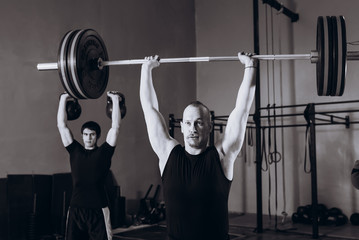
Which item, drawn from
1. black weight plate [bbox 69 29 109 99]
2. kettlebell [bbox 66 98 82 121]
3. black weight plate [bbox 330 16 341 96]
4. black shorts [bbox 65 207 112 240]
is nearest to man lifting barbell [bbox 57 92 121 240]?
black shorts [bbox 65 207 112 240]

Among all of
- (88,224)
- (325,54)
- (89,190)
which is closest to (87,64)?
(89,190)

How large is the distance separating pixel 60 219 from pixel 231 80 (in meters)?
3.45

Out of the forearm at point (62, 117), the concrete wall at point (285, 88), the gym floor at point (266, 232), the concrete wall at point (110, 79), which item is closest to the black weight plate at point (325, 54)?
the forearm at point (62, 117)

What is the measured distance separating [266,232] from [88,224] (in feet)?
8.13

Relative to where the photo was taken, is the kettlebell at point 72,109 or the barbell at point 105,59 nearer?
the barbell at point 105,59

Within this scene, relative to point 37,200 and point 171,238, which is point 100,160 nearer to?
point 171,238

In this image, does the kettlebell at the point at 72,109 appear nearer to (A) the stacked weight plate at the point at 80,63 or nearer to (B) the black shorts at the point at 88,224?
(A) the stacked weight plate at the point at 80,63

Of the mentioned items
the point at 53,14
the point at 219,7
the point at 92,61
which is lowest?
the point at 92,61

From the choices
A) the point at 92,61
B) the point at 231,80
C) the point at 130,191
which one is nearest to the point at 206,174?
the point at 92,61

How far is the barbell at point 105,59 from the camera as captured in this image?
224cm

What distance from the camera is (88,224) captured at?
287cm

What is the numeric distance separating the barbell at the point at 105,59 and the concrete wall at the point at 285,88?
3.19 meters

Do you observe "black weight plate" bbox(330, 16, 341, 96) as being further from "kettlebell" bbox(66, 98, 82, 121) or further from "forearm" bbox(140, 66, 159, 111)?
"kettlebell" bbox(66, 98, 82, 121)

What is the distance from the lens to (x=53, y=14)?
15.4ft
